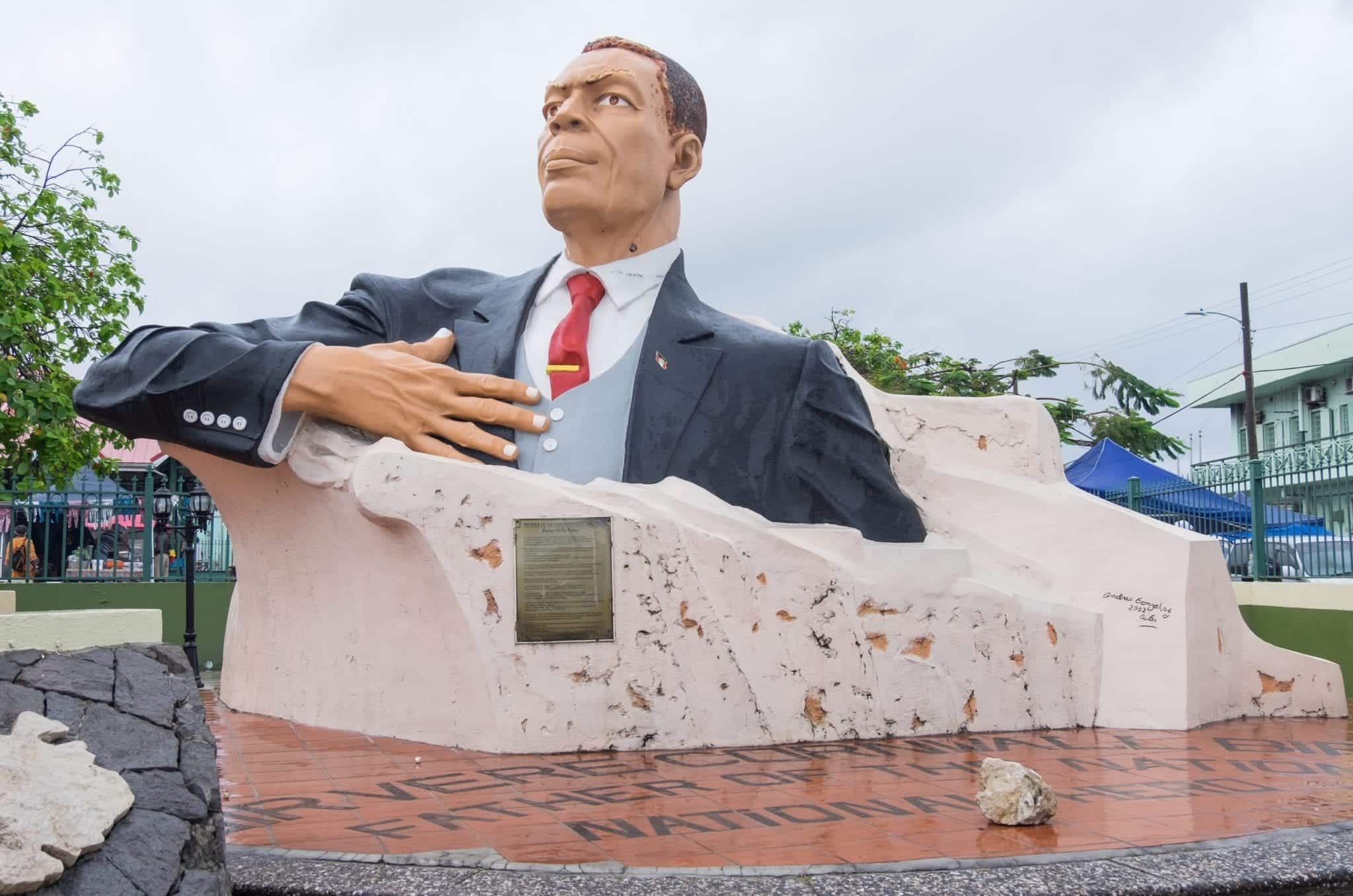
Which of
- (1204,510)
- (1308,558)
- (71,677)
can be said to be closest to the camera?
(71,677)

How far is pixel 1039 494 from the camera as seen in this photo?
21.0 feet

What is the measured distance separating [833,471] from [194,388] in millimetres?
2914

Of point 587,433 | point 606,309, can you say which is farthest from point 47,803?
point 606,309

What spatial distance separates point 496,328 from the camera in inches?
231

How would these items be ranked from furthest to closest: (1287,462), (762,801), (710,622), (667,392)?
(1287,462), (667,392), (710,622), (762,801)

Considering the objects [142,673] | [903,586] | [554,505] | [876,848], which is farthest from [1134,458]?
[142,673]

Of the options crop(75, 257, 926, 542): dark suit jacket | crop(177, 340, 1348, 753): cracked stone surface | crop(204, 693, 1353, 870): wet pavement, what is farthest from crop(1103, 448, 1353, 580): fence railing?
crop(75, 257, 926, 542): dark suit jacket

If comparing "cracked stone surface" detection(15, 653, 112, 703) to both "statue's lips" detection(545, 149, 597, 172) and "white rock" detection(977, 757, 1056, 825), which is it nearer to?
"white rock" detection(977, 757, 1056, 825)

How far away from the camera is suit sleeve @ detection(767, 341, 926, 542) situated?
5.61 metres

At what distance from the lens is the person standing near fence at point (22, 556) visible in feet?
30.5

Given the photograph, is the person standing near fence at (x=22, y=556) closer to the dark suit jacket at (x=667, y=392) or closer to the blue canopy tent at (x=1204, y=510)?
the dark suit jacket at (x=667, y=392)

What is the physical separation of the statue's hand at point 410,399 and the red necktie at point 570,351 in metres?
0.14

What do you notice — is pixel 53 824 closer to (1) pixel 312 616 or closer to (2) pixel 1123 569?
(1) pixel 312 616

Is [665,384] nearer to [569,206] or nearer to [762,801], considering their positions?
[569,206]
